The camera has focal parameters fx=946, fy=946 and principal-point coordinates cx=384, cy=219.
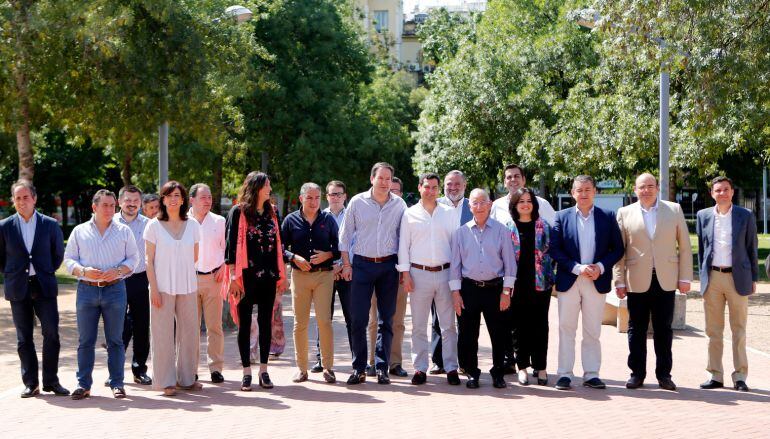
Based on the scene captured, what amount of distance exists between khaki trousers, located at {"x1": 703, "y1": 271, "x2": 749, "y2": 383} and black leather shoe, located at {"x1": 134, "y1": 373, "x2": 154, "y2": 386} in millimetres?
5392

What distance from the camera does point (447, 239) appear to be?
919 centimetres

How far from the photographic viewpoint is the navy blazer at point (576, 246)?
8836 mm

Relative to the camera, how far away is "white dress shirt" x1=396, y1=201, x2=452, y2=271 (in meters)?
9.09

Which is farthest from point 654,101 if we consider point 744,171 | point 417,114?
point 417,114

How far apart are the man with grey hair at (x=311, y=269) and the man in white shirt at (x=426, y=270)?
0.72 metres

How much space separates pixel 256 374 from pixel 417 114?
151 feet

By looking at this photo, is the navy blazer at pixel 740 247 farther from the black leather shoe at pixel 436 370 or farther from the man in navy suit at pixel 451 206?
the black leather shoe at pixel 436 370

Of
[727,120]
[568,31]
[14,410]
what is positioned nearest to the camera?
[14,410]

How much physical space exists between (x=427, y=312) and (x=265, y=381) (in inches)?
66.2

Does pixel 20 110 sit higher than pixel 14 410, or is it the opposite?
pixel 20 110

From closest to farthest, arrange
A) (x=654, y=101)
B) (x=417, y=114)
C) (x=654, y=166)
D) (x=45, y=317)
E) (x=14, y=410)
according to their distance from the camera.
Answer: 1. (x=14, y=410)
2. (x=45, y=317)
3. (x=654, y=101)
4. (x=654, y=166)
5. (x=417, y=114)

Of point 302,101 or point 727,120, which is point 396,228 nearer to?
point 727,120

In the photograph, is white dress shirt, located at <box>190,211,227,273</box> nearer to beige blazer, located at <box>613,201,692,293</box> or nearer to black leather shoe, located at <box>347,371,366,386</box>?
black leather shoe, located at <box>347,371,366,386</box>

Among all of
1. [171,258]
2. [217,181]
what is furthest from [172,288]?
[217,181]
